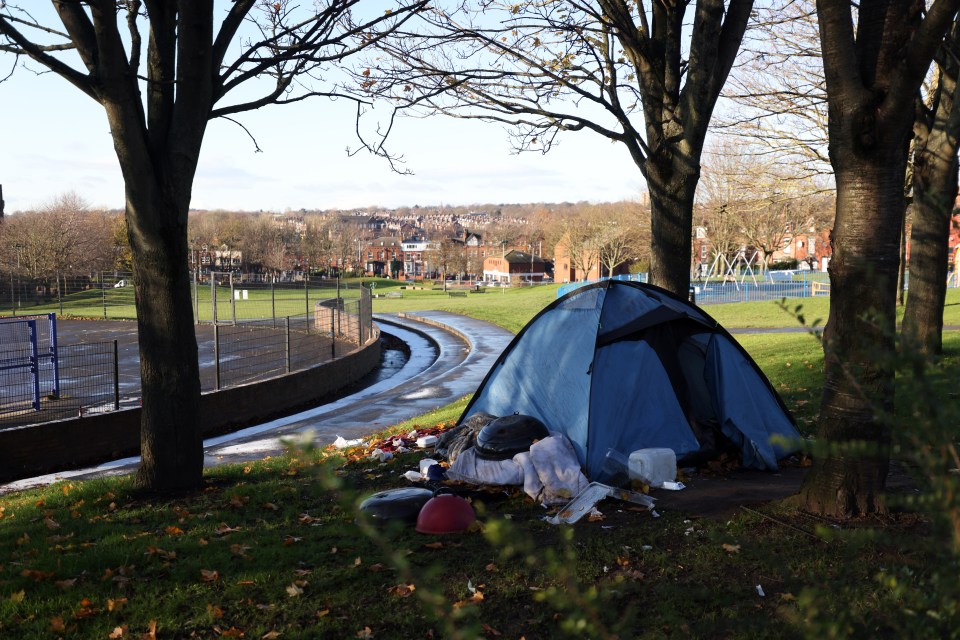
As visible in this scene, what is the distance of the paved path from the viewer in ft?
40.5

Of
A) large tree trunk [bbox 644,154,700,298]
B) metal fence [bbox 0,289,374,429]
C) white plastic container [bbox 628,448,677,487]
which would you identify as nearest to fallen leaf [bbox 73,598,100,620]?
white plastic container [bbox 628,448,677,487]

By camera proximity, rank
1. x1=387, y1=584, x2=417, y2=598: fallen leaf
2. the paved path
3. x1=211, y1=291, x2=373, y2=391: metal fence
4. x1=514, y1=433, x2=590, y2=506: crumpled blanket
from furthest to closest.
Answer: x1=211, y1=291, x2=373, y2=391: metal fence
the paved path
x1=514, y1=433, x2=590, y2=506: crumpled blanket
x1=387, y1=584, x2=417, y2=598: fallen leaf

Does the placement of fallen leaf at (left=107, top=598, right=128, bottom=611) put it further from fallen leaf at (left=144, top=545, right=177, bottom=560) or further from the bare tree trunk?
the bare tree trunk

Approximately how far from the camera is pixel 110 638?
14.6 feet

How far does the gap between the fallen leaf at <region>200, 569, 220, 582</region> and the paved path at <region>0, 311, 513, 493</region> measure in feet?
3.22

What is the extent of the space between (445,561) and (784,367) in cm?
1076

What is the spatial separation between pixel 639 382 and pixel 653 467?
108cm

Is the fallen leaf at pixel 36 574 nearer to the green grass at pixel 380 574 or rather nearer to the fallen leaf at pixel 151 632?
the green grass at pixel 380 574

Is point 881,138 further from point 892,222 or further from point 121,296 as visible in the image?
point 121,296

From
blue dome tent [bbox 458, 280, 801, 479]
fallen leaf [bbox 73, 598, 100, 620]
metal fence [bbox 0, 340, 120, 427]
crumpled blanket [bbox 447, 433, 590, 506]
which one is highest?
blue dome tent [bbox 458, 280, 801, 479]

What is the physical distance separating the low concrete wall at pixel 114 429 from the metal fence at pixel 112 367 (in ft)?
1.40

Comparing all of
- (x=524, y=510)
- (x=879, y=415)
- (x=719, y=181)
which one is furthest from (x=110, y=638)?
(x=719, y=181)

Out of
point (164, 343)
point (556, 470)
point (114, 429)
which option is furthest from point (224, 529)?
point (114, 429)

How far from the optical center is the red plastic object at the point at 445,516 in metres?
6.16
